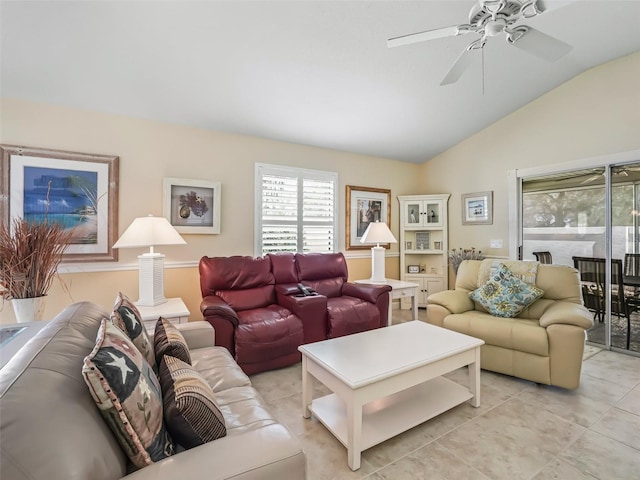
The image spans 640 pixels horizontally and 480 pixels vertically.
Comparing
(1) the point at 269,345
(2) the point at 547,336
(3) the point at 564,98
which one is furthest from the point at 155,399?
(3) the point at 564,98

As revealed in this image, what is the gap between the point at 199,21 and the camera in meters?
2.17

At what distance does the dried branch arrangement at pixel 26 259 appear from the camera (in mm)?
2152

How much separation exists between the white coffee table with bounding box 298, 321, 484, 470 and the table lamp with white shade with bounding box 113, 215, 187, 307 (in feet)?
5.23

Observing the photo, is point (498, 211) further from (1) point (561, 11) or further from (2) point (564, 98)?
(1) point (561, 11)

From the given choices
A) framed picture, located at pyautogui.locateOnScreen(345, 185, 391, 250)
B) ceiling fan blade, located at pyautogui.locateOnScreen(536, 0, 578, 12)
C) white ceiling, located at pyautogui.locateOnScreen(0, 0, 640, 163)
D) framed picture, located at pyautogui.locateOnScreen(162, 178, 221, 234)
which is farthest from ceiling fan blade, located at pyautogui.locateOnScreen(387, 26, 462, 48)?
framed picture, located at pyautogui.locateOnScreen(345, 185, 391, 250)

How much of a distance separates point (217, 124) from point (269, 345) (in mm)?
2498

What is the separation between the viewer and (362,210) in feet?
15.1

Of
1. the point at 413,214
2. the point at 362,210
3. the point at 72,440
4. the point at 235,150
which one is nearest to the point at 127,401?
the point at 72,440

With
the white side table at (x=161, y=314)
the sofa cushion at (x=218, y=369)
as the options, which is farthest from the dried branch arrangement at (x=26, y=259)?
Answer: the sofa cushion at (x=218, y=369)

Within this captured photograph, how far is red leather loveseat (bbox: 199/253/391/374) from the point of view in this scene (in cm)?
252

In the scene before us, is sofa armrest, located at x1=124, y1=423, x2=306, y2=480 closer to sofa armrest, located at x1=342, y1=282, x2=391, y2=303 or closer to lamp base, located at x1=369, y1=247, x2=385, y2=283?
sofa armrest, located at x1=342, y1=282, x2=391, y2=303

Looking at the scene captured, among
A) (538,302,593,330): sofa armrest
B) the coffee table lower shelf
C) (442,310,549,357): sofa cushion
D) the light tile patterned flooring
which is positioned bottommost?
the light tile patterned flooring

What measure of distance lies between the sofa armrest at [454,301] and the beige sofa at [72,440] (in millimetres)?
2334

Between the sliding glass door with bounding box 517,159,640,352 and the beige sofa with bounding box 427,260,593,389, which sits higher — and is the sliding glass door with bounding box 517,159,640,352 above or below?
above
